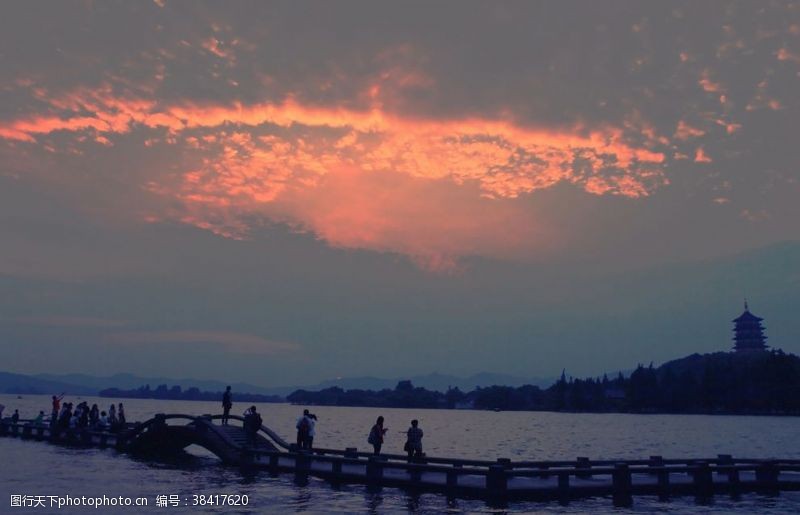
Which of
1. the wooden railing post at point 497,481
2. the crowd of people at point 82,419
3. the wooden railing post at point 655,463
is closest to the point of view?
the wooden railing post at point 497,481

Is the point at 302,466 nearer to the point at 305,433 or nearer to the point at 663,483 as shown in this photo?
the point at 305,433

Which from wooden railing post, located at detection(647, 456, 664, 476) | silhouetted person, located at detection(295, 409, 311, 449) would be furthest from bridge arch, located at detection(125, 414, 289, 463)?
wooden railing post, located at detection(647, 456, 664, 476)

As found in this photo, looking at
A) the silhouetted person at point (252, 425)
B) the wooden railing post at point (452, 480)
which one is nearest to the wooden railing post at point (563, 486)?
the wooden railing post at point (452, 480)

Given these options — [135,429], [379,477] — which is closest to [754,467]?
[379,477]

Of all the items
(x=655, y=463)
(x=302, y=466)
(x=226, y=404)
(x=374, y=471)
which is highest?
(x=226, y=404)

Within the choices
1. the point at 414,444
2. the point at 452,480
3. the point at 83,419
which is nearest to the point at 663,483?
the point at 452,480

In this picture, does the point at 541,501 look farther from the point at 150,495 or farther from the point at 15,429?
the point at 15,429

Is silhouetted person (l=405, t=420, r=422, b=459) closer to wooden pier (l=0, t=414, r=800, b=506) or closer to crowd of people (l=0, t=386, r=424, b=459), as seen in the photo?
crowd of people (l=0, t=386, r=424, b=459)

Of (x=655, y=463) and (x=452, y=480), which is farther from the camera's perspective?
(x=655, y=463)

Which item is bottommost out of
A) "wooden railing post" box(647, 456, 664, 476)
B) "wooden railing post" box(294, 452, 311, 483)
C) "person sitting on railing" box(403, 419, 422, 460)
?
"wooden railing post" box(294, 452, 311, 483)

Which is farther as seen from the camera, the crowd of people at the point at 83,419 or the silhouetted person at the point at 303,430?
the crowd of people at the point at 83,419

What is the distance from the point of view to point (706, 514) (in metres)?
21.9

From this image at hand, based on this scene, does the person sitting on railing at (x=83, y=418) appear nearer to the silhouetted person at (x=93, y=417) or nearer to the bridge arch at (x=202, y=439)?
the silhouetted person at (x=93, y=417)

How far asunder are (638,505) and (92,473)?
23.0 m
